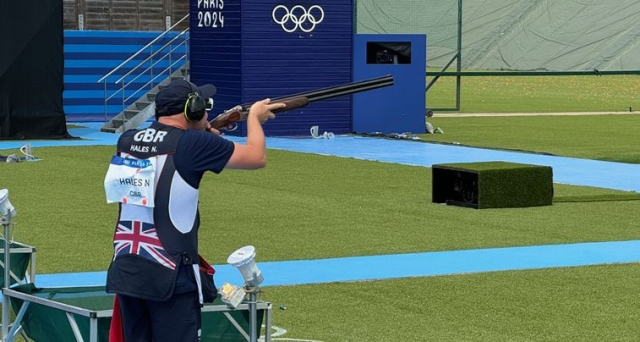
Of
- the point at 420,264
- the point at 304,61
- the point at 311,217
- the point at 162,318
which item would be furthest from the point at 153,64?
the point at 162,318

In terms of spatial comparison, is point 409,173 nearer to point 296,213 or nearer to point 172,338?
point 296,213

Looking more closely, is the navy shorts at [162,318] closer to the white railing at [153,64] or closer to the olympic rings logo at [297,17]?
the olympic rings logo at [297,17]

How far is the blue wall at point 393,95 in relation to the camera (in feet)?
104

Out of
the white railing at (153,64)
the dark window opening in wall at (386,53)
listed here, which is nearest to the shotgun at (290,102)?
the dark window opening in wall at (386,53)

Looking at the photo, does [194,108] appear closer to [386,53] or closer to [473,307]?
[473,307]

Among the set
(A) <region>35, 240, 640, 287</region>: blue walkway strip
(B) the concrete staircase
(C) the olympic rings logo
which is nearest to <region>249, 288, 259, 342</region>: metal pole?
(A) <region>35, 240, 640, 287</region>: blue walkway strip

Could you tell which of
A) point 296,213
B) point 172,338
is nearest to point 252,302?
point 172,338

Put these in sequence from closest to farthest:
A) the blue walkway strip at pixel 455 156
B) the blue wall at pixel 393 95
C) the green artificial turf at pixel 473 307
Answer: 1. the green artificial turf at pixel 473 307
2. the blue walkway strip at pixel 455 156
3. the blue wall at pixel 393 95

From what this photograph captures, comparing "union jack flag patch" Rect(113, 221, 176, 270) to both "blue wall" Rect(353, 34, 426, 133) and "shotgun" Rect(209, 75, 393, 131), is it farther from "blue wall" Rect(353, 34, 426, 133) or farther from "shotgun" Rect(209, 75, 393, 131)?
"blue wall" Rect(353, 34, 426, 133)

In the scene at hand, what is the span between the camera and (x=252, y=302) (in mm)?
7156

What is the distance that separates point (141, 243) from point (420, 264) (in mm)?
6872

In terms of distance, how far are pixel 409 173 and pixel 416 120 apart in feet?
32.2

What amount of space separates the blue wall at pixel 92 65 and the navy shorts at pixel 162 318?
97.5 ft

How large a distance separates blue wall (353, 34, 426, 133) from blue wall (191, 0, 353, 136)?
0.27 m
